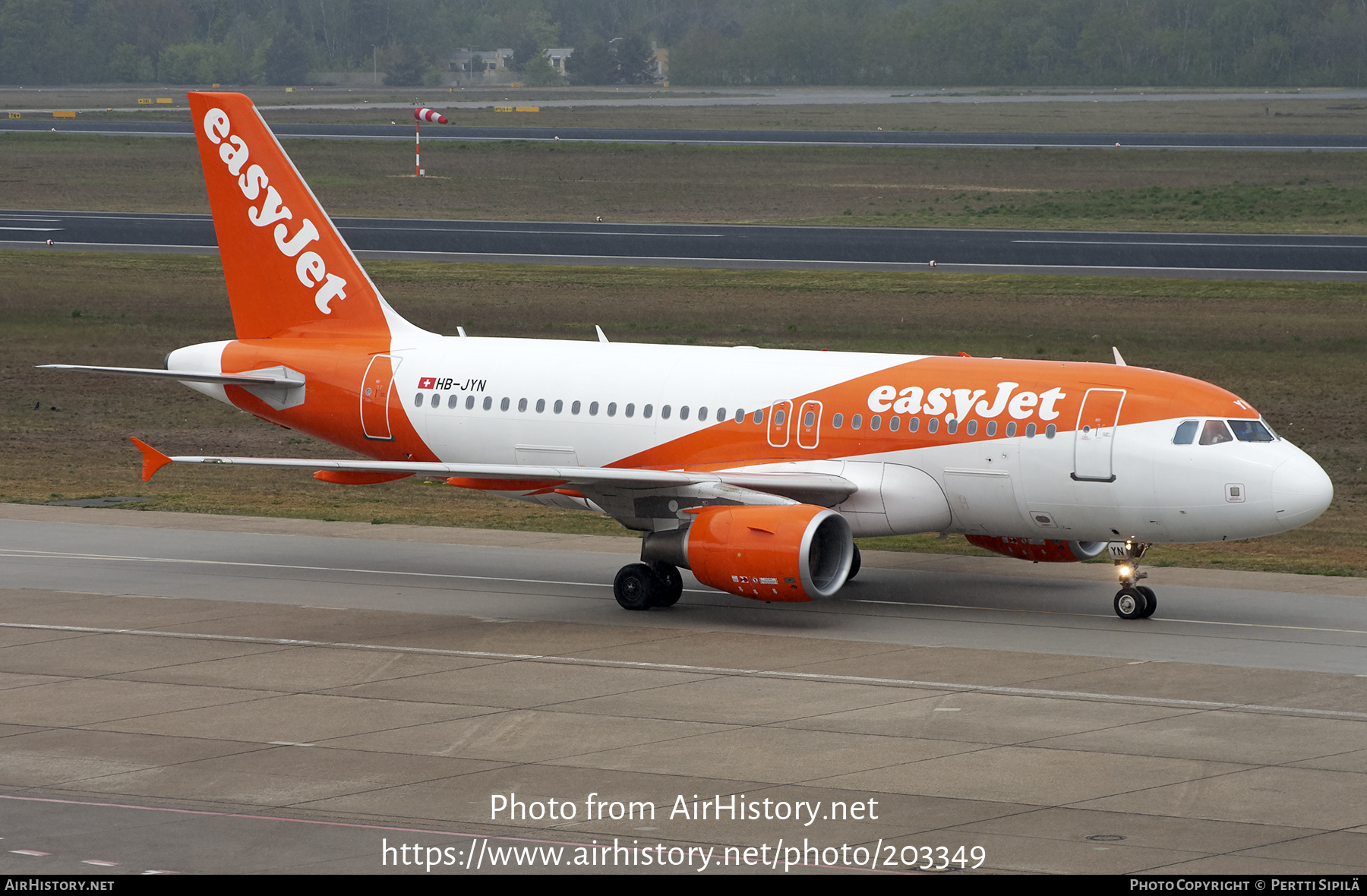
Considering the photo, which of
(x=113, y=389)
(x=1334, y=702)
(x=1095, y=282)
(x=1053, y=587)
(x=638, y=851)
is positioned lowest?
(x=638, y=851)

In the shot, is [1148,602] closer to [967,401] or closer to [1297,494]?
[1297,494]

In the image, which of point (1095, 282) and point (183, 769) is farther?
point (1095, 282)

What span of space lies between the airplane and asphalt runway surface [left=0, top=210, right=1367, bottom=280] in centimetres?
3770

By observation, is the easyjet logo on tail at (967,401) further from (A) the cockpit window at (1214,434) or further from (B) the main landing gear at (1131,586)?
(B) the main landing gear at (1131,586)

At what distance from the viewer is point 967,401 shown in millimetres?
27734

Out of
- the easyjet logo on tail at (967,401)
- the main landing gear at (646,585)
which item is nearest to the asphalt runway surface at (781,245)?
the easyjet logo on tail at (967,401)

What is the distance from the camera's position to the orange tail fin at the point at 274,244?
32844 mm

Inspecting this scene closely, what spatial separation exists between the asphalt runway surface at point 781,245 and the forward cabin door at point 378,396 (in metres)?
38.7

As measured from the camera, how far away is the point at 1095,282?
63688mm

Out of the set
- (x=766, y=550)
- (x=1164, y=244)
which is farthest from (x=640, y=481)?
(x=1164, y=244)

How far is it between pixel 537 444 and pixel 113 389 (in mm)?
24485

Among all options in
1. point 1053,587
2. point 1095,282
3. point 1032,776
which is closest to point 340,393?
point 1053,587

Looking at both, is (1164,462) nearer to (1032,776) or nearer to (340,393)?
(1032,776)

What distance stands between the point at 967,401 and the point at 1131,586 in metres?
3.72
